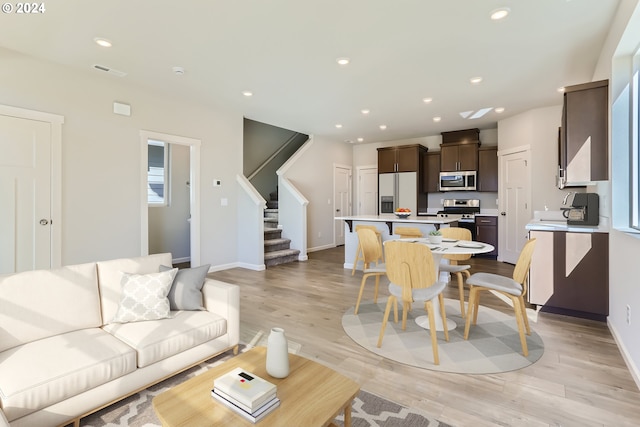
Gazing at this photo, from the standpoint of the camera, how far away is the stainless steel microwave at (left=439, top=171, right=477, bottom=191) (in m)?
6.83

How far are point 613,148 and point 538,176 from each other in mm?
3020

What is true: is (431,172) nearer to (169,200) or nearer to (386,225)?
(386,225)

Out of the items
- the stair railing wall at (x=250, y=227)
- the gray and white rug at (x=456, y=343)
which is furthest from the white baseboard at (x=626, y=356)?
the stair railing wall at (x=250, y=227)

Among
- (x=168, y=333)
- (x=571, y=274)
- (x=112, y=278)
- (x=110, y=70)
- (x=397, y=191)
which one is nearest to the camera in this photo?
(x=168, y=333)

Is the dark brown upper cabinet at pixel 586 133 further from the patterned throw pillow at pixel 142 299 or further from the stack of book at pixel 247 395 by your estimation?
the patterned throw pillow at pixel 142 299

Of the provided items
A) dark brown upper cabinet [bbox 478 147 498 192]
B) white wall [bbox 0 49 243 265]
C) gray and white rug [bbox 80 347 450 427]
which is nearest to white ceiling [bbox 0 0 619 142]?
white wall [bbox 0 49 243 265]

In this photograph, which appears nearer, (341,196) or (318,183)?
(318,183)

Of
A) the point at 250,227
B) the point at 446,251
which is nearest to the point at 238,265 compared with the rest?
the point at 250,227

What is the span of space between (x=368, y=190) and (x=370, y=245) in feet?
15.2

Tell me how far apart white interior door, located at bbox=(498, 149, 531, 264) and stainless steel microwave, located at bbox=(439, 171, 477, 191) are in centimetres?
61

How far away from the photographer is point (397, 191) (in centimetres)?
767

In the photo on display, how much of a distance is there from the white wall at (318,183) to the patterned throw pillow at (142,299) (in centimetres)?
490

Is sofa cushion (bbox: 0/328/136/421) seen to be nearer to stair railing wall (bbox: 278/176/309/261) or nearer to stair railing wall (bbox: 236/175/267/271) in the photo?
stair railing wall (bbox: 236/175/267/271)

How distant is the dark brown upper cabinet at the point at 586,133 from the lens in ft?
9.43
